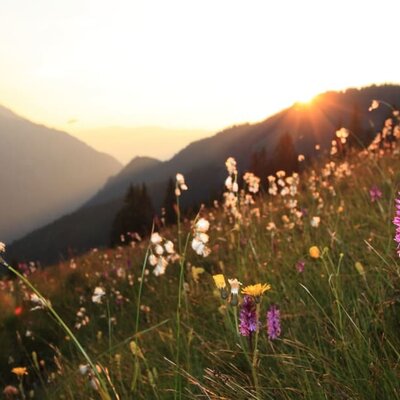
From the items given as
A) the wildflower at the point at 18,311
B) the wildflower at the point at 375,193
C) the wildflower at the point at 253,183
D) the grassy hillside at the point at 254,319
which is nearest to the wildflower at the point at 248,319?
the grassy hillside at the point at 254,319

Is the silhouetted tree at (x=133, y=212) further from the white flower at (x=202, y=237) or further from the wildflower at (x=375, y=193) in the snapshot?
the white flower at (x=202, y=237)

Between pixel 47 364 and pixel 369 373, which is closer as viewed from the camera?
pixel 369 373

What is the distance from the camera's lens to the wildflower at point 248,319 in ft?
4.83

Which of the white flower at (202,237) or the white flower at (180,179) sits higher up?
the white flower at (180,179)

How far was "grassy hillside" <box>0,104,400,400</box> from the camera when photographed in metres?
1.59

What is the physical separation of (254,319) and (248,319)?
19 millimetres

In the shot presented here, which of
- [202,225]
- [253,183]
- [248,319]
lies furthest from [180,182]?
[253,183]

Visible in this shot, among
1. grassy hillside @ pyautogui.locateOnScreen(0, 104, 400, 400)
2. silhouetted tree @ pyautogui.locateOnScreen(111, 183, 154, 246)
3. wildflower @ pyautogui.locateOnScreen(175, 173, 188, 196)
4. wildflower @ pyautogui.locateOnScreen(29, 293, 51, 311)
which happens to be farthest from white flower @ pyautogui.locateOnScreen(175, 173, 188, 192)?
silhouetted tree @ pyautogui.locateOnScreen(111, 183, 154, 246)

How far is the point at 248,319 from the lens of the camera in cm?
149

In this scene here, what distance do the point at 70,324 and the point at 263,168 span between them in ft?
193

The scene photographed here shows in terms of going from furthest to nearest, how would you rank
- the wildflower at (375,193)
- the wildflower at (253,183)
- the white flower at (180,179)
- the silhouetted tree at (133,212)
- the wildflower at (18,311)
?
1. the silhouetted tree at (133,212)
2. the wildflower at (18,311)
3. the wildflower at (253,183)
4. the wildflower at (375,193)
5. the white flower at (180,179)

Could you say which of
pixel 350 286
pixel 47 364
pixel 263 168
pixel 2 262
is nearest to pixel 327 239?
pixel 350 286

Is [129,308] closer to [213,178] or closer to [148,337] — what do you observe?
[148,337]

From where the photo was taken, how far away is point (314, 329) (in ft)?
8.02
